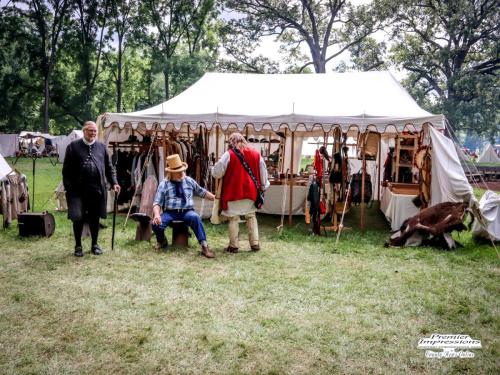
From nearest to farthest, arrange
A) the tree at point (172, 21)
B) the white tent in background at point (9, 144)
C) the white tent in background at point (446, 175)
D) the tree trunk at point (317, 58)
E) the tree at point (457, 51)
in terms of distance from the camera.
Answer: the white tent in background at point (446, 175)
the tree at point (457, 51)
the tree trunk at point (317, 58)
the tree at point (172, 21)
the white tent in background at point (9, 144)

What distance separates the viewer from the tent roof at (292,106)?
6996mm

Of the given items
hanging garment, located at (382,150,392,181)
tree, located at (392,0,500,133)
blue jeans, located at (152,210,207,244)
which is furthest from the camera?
tree, located at (392,0,500,133)

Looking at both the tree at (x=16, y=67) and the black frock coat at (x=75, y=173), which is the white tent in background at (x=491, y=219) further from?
the tree at (x=16, y=67)

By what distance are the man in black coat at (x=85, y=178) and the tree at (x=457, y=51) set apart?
20.5 m

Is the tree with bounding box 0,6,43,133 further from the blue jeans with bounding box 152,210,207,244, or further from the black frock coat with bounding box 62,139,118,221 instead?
the blue jeans with bounding box 152,210,207,244

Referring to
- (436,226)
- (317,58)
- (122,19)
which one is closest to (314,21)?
(317,58)

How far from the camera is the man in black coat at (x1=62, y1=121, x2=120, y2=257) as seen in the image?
4.98m

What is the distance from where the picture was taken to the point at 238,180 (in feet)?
18.0

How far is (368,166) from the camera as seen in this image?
11.4m

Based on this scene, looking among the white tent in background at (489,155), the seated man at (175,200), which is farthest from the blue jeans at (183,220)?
the white tent in background at (489,155)

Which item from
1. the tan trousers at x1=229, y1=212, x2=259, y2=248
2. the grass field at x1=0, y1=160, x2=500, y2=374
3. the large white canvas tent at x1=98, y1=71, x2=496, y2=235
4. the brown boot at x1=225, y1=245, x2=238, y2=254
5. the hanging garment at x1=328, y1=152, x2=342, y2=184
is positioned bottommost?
the grass field at x1=0, y1=160, x2=500, y2=374

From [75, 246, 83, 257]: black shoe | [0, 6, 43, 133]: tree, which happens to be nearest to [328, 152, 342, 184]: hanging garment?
[75, 246, 83, 257]: black shoe

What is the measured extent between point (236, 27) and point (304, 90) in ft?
57.4

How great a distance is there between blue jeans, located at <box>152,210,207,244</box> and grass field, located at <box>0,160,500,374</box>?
0.75 feet
